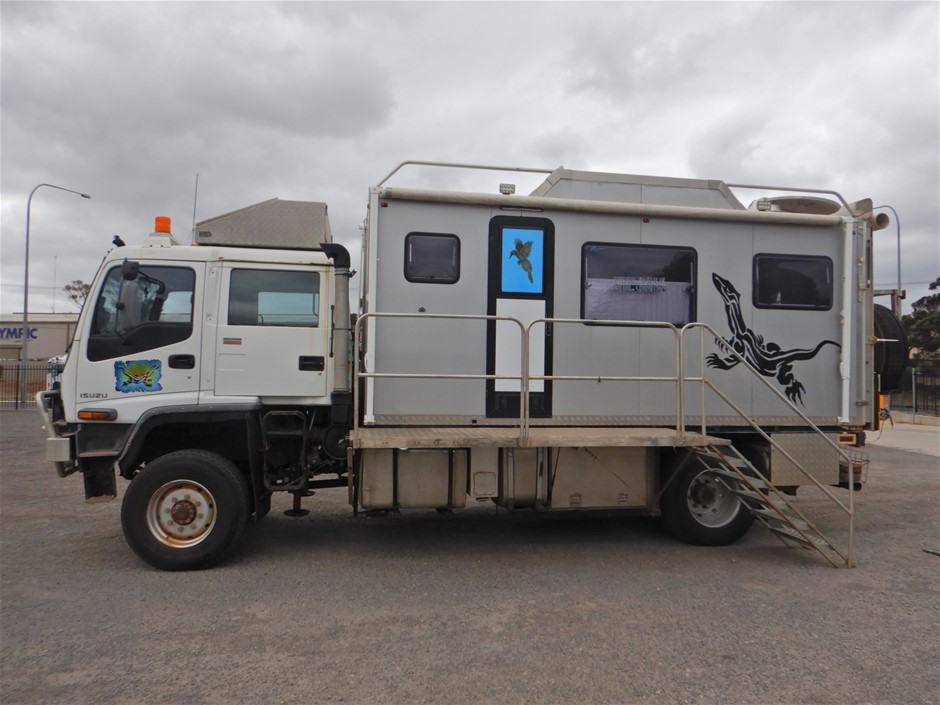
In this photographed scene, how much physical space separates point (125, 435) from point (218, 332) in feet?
3.78

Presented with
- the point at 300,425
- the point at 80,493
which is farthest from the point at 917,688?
the point at 80,493

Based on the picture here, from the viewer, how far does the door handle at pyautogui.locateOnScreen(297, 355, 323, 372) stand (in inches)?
221

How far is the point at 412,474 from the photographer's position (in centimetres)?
562

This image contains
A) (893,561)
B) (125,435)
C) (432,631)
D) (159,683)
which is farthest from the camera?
(893,561)

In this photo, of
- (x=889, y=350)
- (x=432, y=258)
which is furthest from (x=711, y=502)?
(x=432, y=258)

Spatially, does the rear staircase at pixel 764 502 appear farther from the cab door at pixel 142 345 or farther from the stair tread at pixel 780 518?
the cab door at pixel 142 345

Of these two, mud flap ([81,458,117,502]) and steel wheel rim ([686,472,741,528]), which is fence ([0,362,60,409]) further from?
steel wheel rim ([686,472,741,528])

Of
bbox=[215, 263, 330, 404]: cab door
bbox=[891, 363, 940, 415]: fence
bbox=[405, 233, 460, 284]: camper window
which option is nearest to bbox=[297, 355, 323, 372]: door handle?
bbox=[215, 263, 330, 404]: cab door

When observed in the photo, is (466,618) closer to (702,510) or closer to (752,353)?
(702,510)

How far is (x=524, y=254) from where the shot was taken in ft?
19.8

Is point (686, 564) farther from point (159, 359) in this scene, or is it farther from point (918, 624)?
point (159, 359)

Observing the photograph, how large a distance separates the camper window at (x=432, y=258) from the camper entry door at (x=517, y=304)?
0.35m

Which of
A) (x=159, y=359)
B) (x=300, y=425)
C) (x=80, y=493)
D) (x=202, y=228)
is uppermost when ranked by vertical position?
(x=202, y=228)

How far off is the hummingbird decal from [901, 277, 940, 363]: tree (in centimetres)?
2355
